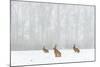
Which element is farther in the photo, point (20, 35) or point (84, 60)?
point (84, 60)

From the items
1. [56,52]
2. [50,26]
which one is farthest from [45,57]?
[50,26]

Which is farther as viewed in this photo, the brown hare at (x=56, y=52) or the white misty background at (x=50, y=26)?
the brown hare at (x=56, y=52)

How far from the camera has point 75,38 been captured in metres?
2.43

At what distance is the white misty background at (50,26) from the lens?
220 cm

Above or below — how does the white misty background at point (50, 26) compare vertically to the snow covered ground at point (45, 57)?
above

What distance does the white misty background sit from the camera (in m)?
2.20

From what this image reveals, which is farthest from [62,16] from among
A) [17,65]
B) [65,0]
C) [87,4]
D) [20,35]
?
[17,65]

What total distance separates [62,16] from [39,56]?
1.62 feet

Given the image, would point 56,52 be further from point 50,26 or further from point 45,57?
point 50,26

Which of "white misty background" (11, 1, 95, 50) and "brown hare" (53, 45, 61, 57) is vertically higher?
"white misty background" (11, 1, 95, 50)

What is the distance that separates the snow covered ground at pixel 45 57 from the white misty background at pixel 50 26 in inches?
2.0

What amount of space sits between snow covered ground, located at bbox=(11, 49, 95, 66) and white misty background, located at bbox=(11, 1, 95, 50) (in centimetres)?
5

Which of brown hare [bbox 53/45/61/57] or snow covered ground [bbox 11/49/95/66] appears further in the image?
brown hare [bbox 53/45/61/57]
